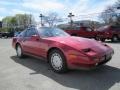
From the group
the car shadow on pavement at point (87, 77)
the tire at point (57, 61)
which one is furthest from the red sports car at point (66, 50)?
the car shadow on pavement at point (87, 77)

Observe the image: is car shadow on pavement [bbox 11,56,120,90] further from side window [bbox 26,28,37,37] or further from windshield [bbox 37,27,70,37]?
→ side window [bbox 26,28,37,37]

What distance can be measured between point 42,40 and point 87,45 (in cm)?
164

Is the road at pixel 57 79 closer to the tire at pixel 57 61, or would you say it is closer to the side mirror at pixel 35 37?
the tire at pixel 57 61

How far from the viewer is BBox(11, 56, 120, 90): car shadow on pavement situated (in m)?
4.86

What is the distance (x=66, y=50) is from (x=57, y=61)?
563 mm

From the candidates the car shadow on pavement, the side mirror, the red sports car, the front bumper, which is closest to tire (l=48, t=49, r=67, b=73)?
the red sports car

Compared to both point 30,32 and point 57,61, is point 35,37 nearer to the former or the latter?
point 30,32

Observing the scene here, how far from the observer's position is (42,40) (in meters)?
6.61

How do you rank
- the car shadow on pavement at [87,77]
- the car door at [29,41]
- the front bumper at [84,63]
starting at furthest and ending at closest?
the car door at [29,41] → the front bumper at [84,63] → the car shadow on pavement at [87,77]

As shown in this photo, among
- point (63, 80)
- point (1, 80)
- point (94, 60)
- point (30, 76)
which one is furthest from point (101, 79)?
point (1, 80)

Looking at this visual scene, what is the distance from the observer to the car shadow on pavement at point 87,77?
4.86m

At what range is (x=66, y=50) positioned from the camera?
5547 mm

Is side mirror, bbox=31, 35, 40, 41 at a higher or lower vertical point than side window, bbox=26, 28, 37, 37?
lower

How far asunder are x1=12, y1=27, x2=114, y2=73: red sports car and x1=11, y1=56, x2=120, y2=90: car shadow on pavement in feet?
0.91
